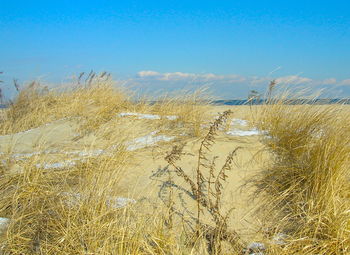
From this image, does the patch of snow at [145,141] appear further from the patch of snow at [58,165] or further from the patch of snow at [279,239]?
the patch of snow at [279,239]

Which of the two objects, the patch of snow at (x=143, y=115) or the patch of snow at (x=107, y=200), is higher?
the patch of snow at (x=143, y=115)

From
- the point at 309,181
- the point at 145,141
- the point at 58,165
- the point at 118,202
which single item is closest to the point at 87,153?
the point at 58,165

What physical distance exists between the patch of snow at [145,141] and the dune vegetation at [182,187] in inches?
0.6

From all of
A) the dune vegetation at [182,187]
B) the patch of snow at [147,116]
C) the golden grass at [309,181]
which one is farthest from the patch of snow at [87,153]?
the golden grass at [309,181]

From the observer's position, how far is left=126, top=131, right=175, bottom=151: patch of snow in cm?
370

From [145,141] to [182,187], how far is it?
1.12m

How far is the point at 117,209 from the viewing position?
2.34 meters

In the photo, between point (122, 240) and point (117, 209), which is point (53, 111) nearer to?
point (117, 209)

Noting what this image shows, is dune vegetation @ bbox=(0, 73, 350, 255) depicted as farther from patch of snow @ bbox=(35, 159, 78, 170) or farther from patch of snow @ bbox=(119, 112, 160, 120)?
patch of snow @ bbox=(119, 112, 160, 120)

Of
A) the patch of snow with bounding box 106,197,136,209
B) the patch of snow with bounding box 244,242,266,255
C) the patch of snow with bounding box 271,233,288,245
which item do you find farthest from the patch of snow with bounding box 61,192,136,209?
the patch of snow with bounding box 271,233,288,245

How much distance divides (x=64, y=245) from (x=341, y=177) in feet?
6.57

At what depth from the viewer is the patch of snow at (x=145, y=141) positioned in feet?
12.1

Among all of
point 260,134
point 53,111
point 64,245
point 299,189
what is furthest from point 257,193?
point 53,111

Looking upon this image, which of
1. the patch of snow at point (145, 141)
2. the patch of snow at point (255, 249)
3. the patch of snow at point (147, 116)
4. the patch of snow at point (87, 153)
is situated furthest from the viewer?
the patch of snow at point (147, 116)
